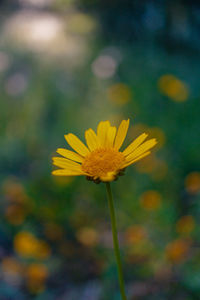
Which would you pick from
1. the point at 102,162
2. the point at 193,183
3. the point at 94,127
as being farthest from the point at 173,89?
the point at 102,162

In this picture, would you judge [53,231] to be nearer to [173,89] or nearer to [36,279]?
[36,279]

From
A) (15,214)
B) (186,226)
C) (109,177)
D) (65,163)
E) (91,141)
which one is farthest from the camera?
(15,214)

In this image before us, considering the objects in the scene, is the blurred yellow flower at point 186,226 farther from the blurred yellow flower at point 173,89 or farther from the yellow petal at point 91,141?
the blurred yellow flower at point 173,89

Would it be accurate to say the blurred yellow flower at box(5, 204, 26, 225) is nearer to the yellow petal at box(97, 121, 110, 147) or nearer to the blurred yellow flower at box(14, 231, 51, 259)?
the blurred yellow flower at box(14, 231, 51, 259)

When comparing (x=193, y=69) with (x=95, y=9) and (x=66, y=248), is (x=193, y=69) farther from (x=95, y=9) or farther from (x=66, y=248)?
(x=66, y=248)

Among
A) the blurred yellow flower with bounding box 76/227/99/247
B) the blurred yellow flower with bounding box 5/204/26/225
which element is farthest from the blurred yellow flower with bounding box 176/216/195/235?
the blurred yellow flower with bounding box 5/204/26/225

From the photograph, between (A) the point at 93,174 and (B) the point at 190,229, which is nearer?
(A) the point at 93,174

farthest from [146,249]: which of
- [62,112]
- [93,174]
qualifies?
[62,112]
